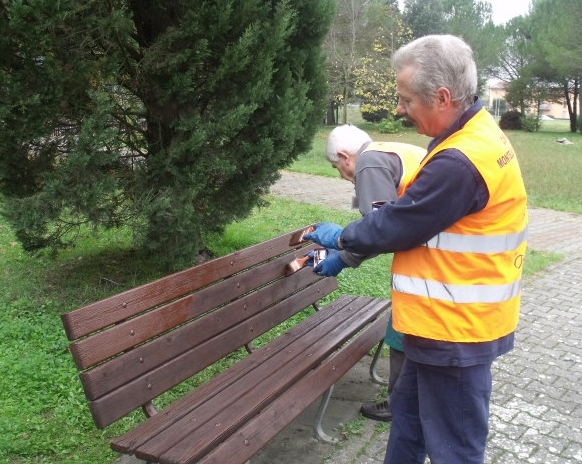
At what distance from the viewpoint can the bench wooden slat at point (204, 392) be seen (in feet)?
8.01

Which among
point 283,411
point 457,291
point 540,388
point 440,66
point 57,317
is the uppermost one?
point 440,66

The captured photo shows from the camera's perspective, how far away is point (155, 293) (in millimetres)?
2818

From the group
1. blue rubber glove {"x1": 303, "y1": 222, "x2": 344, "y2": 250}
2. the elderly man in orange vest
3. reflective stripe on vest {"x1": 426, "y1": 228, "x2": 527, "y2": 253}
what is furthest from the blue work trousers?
blue rubber glove {"x1": 303, "y1": 222, "x2": 344, "y2": 250}

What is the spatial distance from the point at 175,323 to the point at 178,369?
8.4 inches

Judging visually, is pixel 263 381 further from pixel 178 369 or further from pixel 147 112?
pixel 147 112

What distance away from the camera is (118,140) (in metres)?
4.29

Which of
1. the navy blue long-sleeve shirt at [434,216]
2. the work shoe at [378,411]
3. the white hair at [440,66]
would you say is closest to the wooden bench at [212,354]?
the work shoe at [378,411]

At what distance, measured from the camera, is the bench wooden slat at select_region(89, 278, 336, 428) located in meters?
2.51

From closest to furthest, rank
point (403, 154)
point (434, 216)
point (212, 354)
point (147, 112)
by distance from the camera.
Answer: point (434, 216) < point (403, 154) < point (212, 354) < point (147, 112)

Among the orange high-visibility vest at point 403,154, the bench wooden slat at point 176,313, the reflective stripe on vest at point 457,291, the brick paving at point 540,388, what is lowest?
the brick paving at point 540,388

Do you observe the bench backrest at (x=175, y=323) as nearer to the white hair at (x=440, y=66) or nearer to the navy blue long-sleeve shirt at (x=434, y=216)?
the navy blue long-sleeve shirt at (x=434, y=216)

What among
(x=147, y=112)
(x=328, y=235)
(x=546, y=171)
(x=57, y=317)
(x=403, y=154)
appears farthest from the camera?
(x=546, y=171)

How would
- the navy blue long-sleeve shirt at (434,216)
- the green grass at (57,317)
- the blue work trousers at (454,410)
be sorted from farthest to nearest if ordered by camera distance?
the green grass at (57,317)
the blue work trousers at (454,410)
the navy blue long-sleeve shirt at (434,216)

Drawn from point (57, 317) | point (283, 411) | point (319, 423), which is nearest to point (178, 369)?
point (283, 411)
